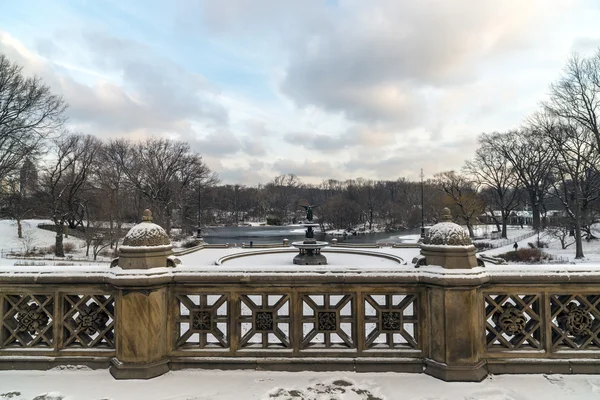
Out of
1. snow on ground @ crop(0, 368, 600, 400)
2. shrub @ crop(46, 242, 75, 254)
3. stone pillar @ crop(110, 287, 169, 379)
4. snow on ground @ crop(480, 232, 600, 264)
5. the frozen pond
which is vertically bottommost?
snow on ground @ crop(480, 232, 600, 264)

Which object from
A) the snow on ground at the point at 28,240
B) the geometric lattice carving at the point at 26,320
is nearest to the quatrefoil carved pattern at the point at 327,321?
the geometric lattice carving at the point at 26,320

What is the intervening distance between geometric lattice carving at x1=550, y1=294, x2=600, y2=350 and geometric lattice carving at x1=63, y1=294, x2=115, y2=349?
5.21 meters

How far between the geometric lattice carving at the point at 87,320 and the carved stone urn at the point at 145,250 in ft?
1.65

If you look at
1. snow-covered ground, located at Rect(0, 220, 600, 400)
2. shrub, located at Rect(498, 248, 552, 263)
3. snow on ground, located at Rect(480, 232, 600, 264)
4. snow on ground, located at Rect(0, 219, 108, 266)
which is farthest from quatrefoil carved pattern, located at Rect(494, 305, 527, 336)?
snow on ground, located at Rect(0, 219, 108, 266)

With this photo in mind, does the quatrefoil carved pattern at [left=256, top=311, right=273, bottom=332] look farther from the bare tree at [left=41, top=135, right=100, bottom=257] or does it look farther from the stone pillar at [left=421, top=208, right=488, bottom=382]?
the bare tree at [left=41, top=135, right=100, bottom=257]

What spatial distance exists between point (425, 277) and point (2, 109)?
29.6m

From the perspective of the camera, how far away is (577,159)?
31547mm

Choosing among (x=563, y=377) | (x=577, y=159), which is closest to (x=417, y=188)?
(x=577, y=159)

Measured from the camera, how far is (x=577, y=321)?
12.6 ft

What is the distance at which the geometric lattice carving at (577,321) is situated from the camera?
12.5ft

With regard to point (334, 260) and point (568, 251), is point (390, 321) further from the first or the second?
point (568, 251)

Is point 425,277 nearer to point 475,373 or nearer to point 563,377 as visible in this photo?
point 475,373

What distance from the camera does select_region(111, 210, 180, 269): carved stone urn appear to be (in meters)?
3.86

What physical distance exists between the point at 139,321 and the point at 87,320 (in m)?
0.79
